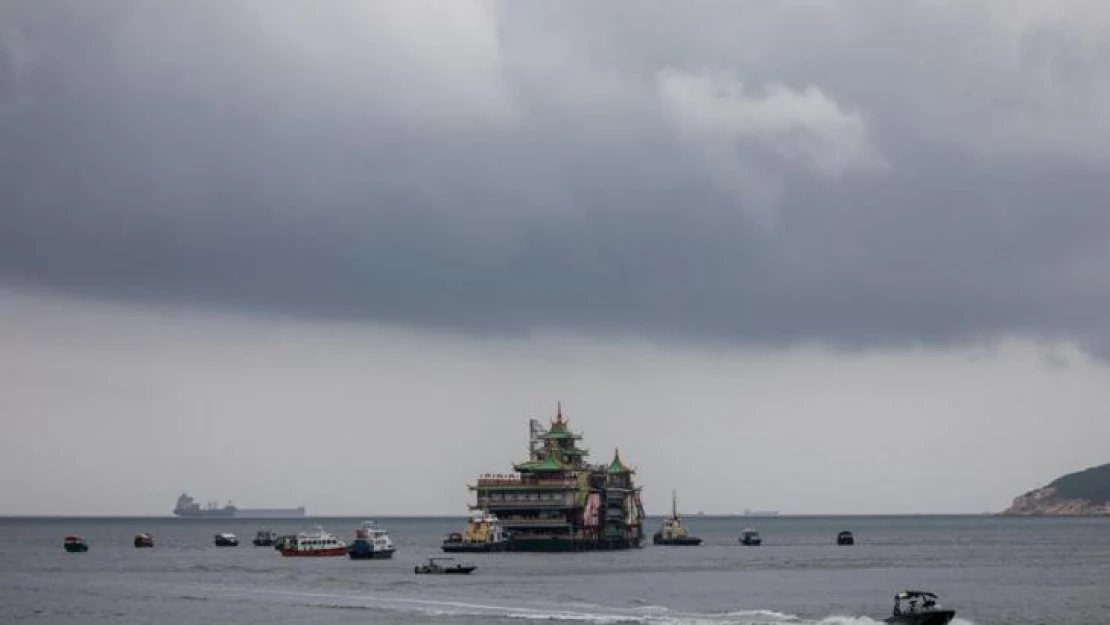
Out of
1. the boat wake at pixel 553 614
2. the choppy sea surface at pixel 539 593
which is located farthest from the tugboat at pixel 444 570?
the boat wake at pixel 553 614

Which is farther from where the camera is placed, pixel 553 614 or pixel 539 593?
pixel 539 593

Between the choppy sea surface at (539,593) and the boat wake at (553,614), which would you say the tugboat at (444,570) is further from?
the boat wake at (553,614)

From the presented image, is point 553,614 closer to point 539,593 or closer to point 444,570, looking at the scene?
point 539,593

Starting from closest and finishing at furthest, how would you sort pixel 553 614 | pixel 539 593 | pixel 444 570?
pixel 553 614 → pixel 539 593 → pixel 444 570

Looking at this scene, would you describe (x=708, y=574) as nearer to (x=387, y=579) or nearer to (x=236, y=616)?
(x=387, y=579)

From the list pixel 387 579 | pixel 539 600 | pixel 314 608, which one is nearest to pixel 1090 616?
pixel 539 600

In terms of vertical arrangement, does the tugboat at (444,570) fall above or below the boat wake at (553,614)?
above

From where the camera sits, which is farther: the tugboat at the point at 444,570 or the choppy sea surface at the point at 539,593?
the tugboat at the point at 444,570

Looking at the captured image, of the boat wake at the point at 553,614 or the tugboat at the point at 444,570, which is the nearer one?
the boat wake at the point at 553,614

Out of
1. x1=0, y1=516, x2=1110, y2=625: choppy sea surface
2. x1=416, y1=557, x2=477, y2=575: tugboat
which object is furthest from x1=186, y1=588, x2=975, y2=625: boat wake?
x1=416, y1=557, x2=477, y2=575: tugboat

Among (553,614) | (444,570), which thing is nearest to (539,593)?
(553,614)

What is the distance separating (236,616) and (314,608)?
272 inches

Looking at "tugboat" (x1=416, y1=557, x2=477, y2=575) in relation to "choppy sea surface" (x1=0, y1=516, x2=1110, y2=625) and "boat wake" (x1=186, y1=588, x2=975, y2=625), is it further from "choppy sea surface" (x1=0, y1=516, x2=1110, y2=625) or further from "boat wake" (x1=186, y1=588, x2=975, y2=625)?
"boat wake" (x1=186, y1=588, x2=975, y2=625)

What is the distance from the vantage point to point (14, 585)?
159500 mm
